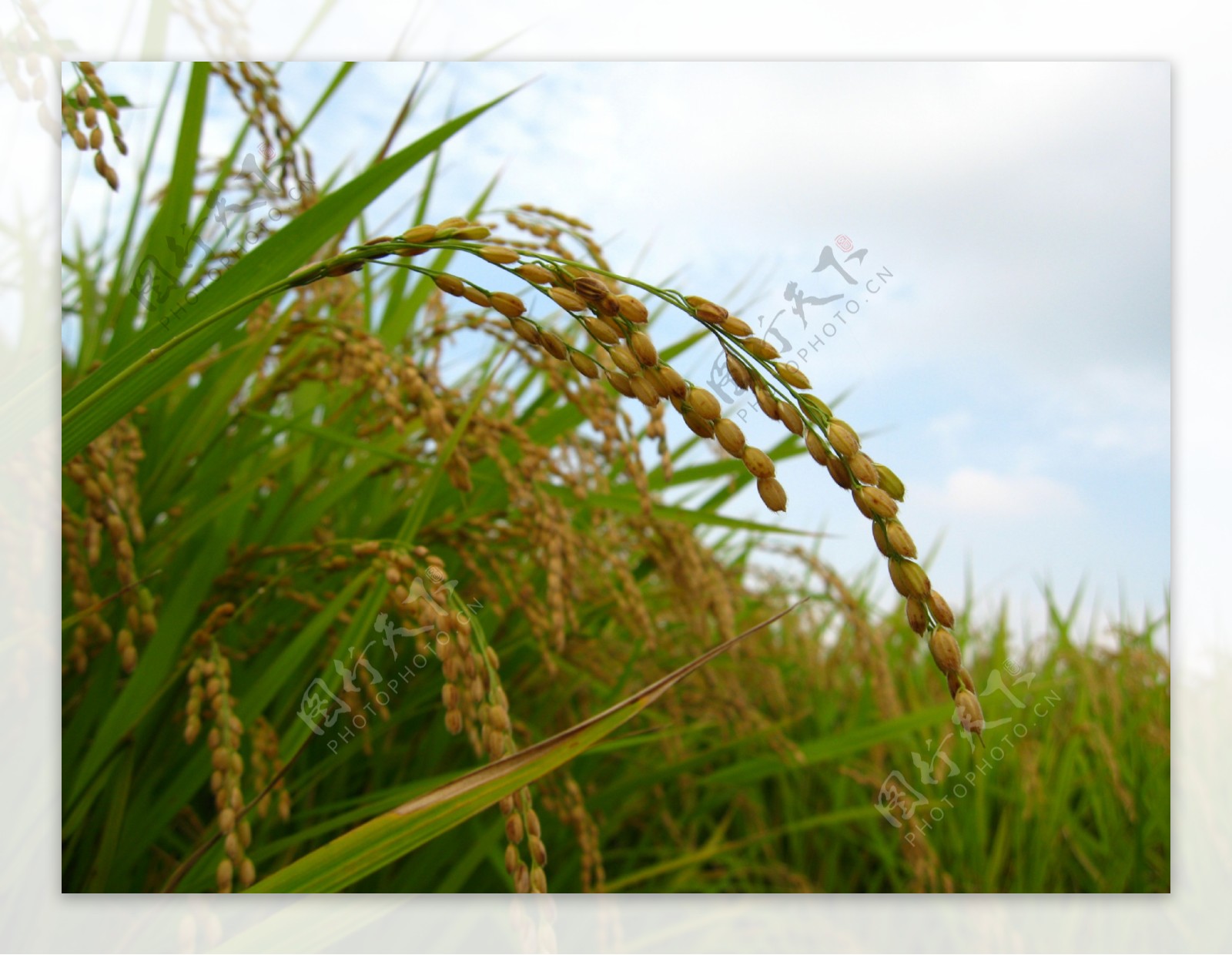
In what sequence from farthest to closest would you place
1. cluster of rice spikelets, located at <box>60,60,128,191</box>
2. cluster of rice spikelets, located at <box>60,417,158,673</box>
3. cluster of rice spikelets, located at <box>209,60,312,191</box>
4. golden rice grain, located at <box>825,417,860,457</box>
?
cluster of rice spikelets, located at <box>209,60,312,191</box>, cluster of rice spikelets, located at <box>60,417,158,673</box>, cluster of rice spikelets, located at <box>60,60,128,191</box>, golden rice grain, located at <box>825,417,860,457</box>

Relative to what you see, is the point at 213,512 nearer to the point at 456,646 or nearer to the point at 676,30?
the point at 456,646

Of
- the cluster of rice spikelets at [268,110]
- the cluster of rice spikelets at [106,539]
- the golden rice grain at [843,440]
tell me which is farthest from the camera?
the cluster of rice spikelets at [268,110]

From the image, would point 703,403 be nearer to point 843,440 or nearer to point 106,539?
point 843,440

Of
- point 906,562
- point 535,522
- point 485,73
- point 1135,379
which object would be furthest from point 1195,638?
point 485,73

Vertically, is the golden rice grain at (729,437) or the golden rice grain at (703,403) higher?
the golden rice grain at (703,403)

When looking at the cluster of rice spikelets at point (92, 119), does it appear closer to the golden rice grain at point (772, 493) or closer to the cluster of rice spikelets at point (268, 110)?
the cluster of rice spikelets at point (268, 110)

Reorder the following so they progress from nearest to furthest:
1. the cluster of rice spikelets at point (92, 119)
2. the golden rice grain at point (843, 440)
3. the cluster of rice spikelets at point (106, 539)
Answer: the golden rice grain at point (843, 440) → the cluster of rice spikelets at point (92, 119) → the cluster of rice spikelets at point (106, 539)

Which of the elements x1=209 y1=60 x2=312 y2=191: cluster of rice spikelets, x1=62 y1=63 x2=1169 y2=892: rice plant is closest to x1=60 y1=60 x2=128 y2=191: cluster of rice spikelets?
x1=62 y1=63 x2=1169 y2=892: rice plant

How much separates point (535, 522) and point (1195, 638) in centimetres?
107

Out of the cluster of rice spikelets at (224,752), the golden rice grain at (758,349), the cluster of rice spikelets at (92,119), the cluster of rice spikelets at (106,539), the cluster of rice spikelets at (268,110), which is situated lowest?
the cluster of rice spikelets at (224,752)

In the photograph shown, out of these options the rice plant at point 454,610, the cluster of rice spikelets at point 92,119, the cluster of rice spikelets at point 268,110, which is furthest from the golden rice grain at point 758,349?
the cluster of rice spikelets at point 268,110

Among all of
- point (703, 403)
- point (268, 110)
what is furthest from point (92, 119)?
point (703, 403)

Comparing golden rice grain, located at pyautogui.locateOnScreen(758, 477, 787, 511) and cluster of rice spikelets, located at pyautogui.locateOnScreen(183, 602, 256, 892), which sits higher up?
golden rice grain, located at pyautogui.locateOnScreen(758, 477, 787, 511)

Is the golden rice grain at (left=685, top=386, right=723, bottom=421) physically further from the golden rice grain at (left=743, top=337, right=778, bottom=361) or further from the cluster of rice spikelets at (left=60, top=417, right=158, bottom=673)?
the cluster of rice spikelets at (left=60, top=417, right=158, bottom=673)
